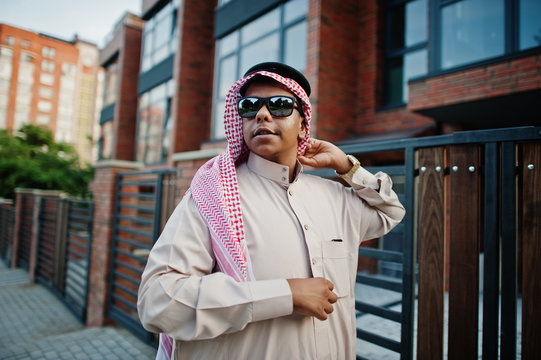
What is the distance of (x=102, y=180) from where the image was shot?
591 cm

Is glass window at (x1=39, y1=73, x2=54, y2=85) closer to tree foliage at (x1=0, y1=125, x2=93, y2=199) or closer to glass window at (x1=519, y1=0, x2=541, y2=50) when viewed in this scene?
tree foliage at (x1=0, y1=125, x2=93, y2=199)

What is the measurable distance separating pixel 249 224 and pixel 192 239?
0.85ft

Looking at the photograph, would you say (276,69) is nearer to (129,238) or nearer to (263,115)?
(263,115)

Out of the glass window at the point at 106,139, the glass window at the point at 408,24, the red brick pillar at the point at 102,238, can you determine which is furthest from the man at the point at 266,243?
the glass window at the point at 106,139

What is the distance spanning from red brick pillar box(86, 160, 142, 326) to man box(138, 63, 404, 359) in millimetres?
4435

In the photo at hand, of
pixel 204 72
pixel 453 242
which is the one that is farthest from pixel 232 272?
pixel 204 72

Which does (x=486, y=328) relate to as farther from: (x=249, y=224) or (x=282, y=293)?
(x=249, y=224)

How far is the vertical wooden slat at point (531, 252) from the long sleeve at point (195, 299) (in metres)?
1.29

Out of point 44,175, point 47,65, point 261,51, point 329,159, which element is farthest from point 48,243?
point 47,65

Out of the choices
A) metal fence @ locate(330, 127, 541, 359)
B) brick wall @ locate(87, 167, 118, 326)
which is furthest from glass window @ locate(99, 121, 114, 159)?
metal fence @ locate(330, 127, 541, 359)

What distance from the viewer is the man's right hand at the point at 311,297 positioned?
121cm

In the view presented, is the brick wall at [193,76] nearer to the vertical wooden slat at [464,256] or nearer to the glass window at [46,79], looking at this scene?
the vertical wooden slat at [464,256]

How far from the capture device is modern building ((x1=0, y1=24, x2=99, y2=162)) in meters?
53.4

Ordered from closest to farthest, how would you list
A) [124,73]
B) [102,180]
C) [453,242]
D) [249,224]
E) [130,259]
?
[249,224]
[453,242]
[130,259]
[102,180]
[124,73]
